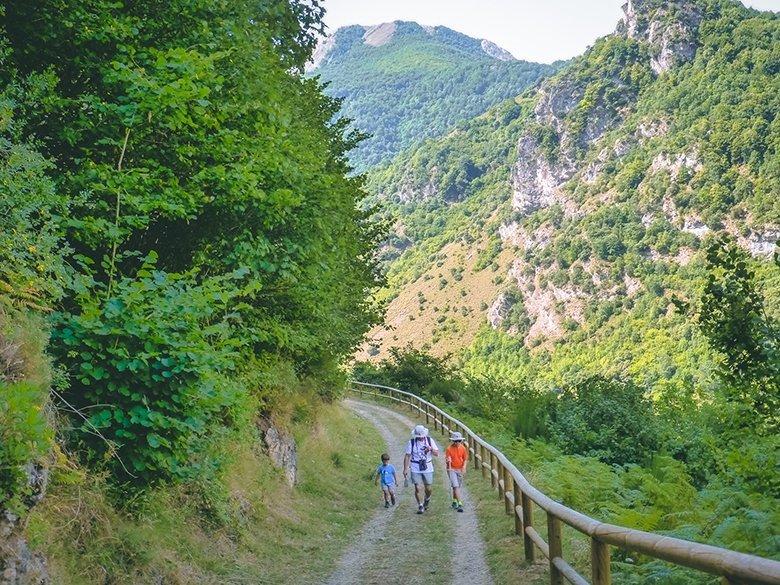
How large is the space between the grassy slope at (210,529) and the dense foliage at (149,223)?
484 mm

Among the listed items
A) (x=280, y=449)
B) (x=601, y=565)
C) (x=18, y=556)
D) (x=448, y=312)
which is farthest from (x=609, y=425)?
(x=448, y=312)

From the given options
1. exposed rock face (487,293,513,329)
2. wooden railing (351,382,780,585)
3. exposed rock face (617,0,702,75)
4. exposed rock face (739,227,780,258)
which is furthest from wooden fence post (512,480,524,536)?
exposed rock face (617,0,702,75)

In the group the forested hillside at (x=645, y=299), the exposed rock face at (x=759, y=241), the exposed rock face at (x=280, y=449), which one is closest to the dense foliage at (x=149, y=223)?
the exposed rock face at (x=280, y=449)

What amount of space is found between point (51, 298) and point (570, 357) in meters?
144

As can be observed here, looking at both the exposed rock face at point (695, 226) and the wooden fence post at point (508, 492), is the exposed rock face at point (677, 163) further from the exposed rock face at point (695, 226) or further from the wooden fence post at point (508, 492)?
the wooden fence post at point (508, 492)

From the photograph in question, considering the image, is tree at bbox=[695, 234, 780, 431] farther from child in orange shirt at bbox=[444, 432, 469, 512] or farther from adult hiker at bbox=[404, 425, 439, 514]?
adult hiker at bbox=[404, 425, 439, 514]

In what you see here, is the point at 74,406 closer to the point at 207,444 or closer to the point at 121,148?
the point at 207,444

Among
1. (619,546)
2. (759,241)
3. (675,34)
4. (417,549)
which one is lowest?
(417,549)

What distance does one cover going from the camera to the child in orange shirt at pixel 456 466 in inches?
527

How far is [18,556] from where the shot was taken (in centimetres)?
468

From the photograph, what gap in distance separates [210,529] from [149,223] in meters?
4.20

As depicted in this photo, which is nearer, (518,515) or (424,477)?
(518,515)

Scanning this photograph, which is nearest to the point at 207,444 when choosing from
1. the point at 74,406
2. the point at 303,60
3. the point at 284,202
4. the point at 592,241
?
the point at 74,406

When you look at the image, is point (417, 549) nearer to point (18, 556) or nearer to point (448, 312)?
point (18, 556)
